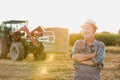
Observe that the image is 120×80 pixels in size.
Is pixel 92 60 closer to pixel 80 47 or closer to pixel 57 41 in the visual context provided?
pixel 80 47

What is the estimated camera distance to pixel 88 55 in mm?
6000

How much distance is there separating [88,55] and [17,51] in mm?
14105

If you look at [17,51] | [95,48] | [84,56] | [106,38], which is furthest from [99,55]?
[106,38]

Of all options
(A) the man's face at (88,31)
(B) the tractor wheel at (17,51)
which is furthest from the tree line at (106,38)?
(A) the man's face at (88,31)

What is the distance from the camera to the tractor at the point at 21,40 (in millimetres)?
20203

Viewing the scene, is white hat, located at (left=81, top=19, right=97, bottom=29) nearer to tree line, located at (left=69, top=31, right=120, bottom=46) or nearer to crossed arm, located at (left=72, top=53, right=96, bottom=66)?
crossed arm, located at (left=72, top=53, right=96, bottom=66)

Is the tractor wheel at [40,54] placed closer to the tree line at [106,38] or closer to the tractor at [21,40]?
the tractor at [21,40]

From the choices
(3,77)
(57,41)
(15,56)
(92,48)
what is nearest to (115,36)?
(57,41)

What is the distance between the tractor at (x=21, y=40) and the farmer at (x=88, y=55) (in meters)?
13.9

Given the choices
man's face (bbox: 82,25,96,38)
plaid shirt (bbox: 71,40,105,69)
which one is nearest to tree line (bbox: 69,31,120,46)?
plaid shirt (bbox: 71,40,105,69)

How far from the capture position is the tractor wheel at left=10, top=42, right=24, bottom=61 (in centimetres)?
1986

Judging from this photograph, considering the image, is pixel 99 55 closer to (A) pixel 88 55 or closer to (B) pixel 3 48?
(A) pixel 88 55

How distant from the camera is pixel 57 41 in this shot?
76.3 ft

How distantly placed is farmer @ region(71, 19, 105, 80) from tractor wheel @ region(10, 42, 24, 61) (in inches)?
A: 547
